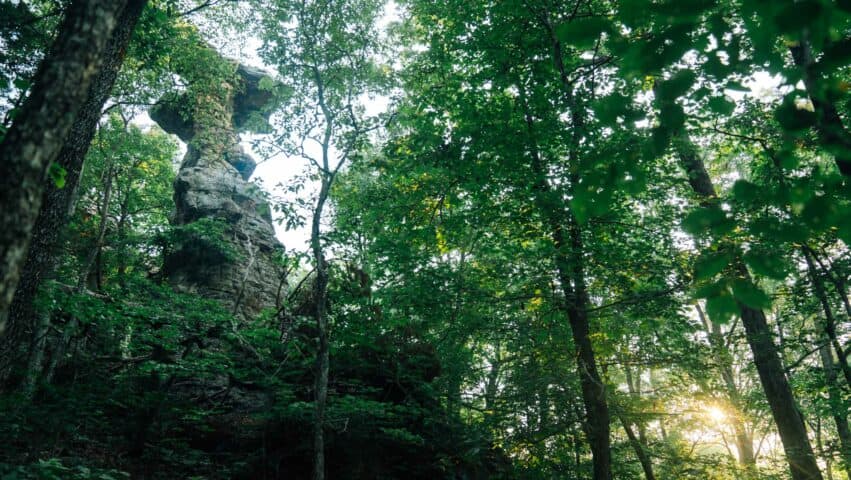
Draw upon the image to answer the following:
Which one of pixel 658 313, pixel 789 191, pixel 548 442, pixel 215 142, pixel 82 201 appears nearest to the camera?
pixel 789 191

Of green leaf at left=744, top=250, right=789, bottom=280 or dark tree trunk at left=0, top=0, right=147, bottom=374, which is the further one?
dark tree trunk at left=0, top=0, right=147, bottom=374

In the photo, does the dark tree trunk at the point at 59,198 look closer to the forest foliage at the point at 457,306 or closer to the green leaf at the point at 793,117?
the forest foliage at the point at 457,306

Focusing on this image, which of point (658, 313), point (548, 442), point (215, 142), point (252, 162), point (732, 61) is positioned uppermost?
point (252, 162)

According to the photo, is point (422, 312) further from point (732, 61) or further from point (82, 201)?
point (82, 201)

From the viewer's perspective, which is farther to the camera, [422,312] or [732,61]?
[422,312]

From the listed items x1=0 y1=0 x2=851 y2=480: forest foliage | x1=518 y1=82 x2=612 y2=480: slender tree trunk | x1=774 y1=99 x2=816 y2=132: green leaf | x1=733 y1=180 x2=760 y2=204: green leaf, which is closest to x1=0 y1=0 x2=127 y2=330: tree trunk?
x1=0 y1=0 x2=851 y2=480: forest foliage

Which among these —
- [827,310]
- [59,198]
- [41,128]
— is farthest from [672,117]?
[827,310]

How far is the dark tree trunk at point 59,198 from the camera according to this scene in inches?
192

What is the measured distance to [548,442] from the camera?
6.89 m

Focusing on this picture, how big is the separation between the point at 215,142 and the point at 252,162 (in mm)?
5087

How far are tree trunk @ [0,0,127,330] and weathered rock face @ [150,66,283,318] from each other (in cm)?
960

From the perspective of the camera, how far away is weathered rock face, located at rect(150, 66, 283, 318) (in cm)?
1345

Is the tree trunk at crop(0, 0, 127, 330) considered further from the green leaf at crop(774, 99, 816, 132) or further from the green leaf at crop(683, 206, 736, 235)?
the green leaf at crop(774, 99, 816, 132)

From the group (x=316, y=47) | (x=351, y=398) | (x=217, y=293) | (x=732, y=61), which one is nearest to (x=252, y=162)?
(x=217, y=293)
